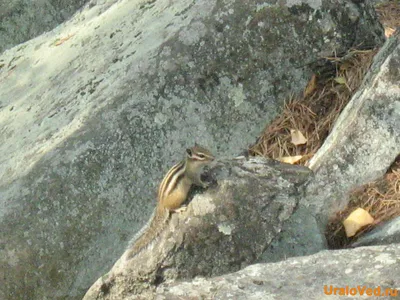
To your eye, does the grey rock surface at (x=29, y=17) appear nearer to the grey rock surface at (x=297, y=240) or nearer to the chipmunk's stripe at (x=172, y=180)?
the chipmunk's stripe at (x=172, y=180)

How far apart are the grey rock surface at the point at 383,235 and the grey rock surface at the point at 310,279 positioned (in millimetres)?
391

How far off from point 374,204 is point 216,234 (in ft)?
2.87

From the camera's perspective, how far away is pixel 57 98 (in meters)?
4.41

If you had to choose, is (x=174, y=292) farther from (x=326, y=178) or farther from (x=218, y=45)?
(x=218, y=45)

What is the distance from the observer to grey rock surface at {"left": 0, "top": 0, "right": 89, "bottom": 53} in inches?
269

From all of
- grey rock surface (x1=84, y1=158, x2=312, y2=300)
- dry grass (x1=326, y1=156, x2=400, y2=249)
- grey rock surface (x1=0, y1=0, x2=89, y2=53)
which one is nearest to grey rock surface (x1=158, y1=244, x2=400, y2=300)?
grey rock surface (x1=84, y1=158, x2=312, y2=300)

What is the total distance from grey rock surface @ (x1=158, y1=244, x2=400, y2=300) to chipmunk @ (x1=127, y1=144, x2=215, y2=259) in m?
0.49

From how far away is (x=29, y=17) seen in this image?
6895 mm

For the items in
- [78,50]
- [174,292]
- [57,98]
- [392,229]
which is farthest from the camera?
[78,50]

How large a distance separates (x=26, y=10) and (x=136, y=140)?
3599mm

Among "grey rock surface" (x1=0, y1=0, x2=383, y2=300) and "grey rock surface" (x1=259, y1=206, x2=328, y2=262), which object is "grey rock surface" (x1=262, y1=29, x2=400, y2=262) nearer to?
"grey rock surface" (x1=259, y1=206, x2=328, y2=262)

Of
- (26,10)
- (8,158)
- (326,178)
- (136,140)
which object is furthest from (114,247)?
(26,10)

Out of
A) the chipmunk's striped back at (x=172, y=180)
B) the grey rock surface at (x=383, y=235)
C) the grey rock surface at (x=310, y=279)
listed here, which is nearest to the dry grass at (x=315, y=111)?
the grey rock surface at (x=383, y=235)

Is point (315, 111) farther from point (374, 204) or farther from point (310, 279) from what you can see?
point (310, 279)
